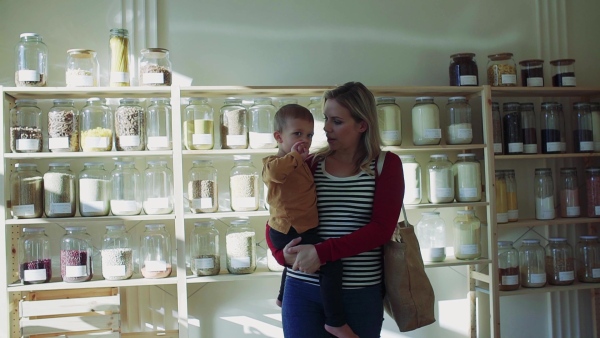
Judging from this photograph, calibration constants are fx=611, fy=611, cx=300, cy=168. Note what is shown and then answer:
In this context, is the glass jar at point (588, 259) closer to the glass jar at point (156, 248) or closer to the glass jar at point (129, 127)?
the glass jar at point (156, 248)

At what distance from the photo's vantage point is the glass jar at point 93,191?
9.19 feet

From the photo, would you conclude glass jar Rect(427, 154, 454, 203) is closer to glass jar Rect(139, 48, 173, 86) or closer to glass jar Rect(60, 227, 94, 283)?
glass jar Rect(139, 48, 173, 86)

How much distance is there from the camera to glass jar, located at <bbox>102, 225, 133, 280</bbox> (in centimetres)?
280

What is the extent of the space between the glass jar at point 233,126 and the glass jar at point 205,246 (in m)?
0.41

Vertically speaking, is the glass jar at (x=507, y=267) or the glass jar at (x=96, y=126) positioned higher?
the glass jar at (x=96, y=126)

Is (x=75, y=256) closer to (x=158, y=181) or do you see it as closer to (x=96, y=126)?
(x=158, y=181)

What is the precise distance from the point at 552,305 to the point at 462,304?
58 centimetres

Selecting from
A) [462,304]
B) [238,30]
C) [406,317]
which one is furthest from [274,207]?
[462,304]

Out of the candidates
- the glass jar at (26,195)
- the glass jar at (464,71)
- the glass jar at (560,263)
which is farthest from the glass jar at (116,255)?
the glass jar at (560,263)

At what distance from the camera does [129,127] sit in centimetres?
282

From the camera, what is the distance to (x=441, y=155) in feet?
10.4

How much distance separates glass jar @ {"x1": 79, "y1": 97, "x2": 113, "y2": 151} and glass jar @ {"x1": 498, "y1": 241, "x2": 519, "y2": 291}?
2.07 m

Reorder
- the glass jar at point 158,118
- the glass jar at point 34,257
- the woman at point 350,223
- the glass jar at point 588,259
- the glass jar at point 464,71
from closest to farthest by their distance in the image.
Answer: the woman at point 350,223, the glass jar at point 34,257, the glass jar at point 158,118, the glass jar at point 464,71, the glass jar at point 588,259

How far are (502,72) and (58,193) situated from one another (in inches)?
90.9
